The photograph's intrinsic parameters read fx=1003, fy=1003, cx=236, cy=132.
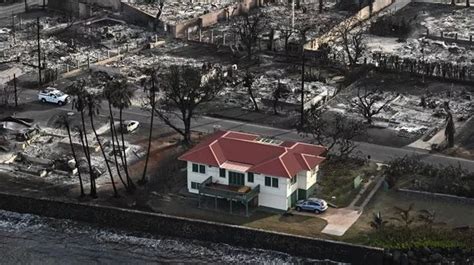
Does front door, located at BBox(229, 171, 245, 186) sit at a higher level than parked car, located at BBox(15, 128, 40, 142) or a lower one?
higher

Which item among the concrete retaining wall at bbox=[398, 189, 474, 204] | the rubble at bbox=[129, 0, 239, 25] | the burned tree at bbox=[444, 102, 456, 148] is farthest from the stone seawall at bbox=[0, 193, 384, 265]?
the rubble at bbox=[129, 0, 239, 25]

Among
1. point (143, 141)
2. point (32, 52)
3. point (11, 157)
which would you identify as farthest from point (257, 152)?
point (32, 52)

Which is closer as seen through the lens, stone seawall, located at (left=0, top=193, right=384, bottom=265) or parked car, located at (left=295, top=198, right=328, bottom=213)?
stone seawall, located at (left=0, top=193, right=384, bottom=265)

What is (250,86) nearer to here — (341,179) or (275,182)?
(341,179)

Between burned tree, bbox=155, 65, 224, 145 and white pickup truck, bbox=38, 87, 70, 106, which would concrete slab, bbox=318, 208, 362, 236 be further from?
white pickup truck, bbox=38, 87, 70, 106

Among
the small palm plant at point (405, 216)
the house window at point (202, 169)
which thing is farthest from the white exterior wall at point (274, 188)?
the small palm plant at point (405, 216)

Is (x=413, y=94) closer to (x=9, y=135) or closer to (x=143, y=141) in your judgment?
(x=143, y=141)

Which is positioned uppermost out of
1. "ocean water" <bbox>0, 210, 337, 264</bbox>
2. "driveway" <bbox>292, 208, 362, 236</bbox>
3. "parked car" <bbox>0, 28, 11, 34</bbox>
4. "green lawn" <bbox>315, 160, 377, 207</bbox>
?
"parked car" <bbox>0, 28, 11, 34</bbox>
